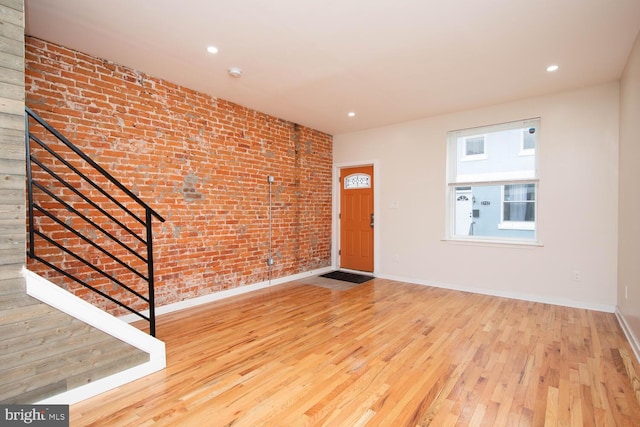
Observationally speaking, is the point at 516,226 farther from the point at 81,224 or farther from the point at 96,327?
the point at 81,224

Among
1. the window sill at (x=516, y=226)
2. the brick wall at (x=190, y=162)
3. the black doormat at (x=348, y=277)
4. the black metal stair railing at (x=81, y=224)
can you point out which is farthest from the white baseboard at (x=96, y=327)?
the window sill at (x=516, y=226)

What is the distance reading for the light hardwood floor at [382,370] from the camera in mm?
1852

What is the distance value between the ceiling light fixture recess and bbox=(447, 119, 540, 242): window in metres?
3.22

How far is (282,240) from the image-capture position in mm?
5121

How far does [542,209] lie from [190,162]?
4.52 m

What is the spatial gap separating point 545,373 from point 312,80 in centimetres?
347

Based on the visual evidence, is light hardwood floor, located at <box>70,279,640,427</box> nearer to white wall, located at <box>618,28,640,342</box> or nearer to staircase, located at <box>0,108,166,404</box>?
staircase, located at <box>0,108,166,404</box>

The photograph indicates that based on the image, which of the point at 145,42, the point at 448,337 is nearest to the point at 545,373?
the point at 448,337

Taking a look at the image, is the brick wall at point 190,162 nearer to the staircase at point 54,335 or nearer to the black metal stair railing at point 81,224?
the black metal stair railing at point 81,224

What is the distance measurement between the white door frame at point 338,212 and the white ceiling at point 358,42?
176 centimetres

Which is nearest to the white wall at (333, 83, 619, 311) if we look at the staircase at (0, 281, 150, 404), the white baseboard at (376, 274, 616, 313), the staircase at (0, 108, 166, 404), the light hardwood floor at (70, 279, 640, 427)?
the white baseboard at (376, 274, 616, 313)

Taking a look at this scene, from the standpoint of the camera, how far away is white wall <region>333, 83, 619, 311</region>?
145 inches

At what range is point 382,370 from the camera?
2361 millimetres

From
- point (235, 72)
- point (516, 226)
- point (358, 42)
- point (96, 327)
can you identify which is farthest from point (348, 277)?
point (96, 327)
